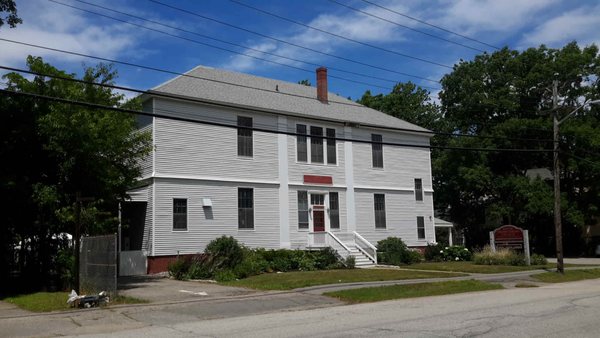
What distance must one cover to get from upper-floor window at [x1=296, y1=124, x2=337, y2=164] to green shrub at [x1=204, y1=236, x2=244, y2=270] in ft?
25.3

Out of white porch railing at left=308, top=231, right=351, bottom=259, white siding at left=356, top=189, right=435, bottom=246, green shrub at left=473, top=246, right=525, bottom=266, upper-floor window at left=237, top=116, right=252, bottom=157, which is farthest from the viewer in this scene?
white siding at left=356, top=189, right=435, bottom=246

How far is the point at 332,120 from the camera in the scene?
34125mm

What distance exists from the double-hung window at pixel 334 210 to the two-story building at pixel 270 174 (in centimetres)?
6

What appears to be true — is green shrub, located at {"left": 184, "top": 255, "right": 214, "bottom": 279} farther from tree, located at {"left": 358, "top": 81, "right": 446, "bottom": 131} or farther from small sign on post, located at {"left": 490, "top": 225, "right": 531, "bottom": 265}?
tree, located at {"left": 358, "top": 81, "right": 446, "bottom": 131}

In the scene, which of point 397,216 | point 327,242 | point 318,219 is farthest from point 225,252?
point 397,216

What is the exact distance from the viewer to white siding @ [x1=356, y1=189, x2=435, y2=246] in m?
35.1

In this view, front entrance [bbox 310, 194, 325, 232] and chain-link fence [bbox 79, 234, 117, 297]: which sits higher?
front entrance [bbox 310, 194, 325, 232]

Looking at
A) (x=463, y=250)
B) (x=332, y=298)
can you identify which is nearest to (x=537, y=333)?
(x=332, y=298)

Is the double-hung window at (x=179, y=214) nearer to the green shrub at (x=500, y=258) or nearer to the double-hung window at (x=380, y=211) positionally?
the double-hung window at (x=380, y=211)

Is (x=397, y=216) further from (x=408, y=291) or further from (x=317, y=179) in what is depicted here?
(x=408, y=291)

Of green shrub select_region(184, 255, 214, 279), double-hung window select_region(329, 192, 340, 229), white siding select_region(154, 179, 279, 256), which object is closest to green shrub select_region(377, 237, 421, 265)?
double-hung window select_region(329, 192, 340, 229)

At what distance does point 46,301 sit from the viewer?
16.5 meters

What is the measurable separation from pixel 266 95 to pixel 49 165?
15.9 m

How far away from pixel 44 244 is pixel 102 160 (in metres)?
3.55
